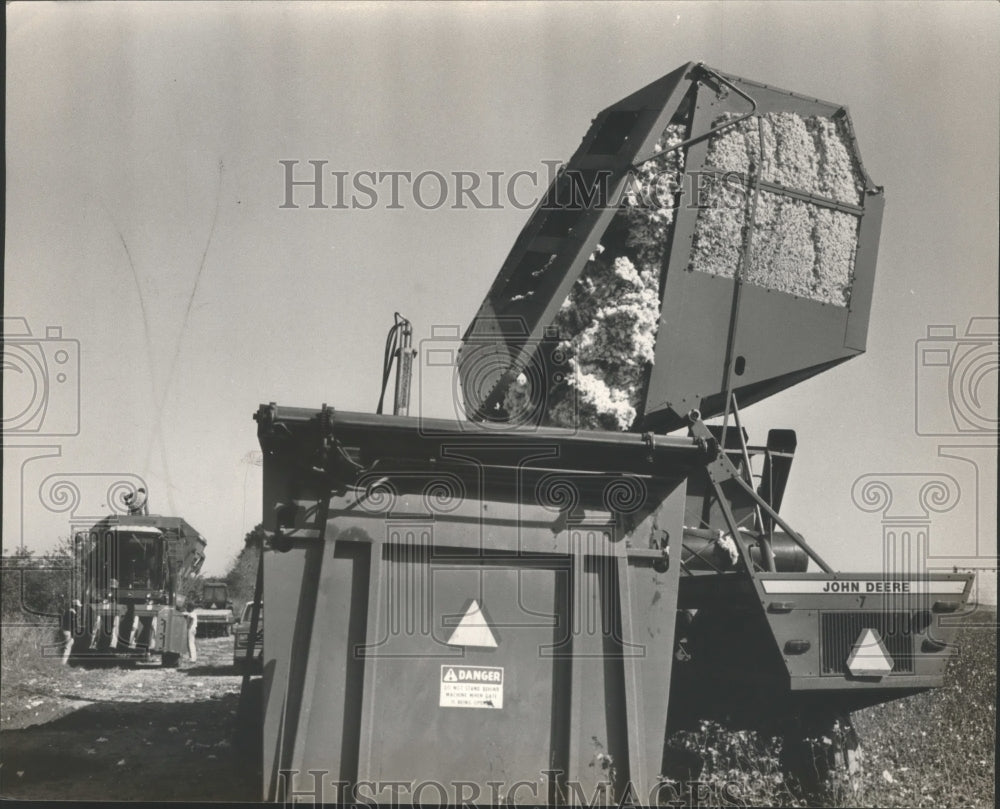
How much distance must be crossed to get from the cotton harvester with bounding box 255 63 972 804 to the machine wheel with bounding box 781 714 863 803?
0.03 meters

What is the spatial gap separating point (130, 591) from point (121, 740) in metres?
7.73

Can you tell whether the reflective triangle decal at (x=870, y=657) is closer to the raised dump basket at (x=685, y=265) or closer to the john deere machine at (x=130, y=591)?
the raised dump basket at (x=685, y=265)

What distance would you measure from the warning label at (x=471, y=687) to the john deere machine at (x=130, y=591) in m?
10.9

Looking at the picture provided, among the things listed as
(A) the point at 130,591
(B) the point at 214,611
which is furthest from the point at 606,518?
(B) the point at 214,611

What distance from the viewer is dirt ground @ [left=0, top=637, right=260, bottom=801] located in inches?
223

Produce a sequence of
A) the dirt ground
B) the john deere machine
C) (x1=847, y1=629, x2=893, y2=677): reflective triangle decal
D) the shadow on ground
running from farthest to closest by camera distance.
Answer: the john deere machine
the dirt ground
the shadow on ground
(x1=847, y1=629, x2=893, y2=677): reflective triangle decal

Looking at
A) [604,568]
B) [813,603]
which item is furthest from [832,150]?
[604,568]

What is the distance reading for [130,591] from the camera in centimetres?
1459

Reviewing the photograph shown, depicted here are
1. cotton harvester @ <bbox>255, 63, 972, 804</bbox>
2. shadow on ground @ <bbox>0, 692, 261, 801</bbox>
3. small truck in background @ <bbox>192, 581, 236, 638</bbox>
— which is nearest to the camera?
cotton harvester @ <bbox>255, 63, 972, 804</bbox>

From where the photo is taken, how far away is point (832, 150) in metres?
6.11

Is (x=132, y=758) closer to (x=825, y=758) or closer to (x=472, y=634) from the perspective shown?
(x=472, y=634)
